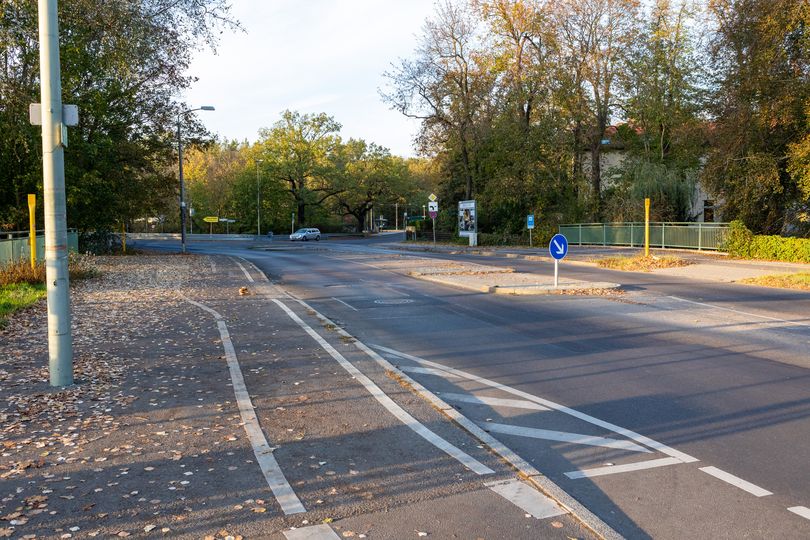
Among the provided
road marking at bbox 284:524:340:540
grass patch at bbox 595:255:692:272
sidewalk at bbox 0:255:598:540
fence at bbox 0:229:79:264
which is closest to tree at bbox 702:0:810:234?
grass patch at bbox 595:255:692:272

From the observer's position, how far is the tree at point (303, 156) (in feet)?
246

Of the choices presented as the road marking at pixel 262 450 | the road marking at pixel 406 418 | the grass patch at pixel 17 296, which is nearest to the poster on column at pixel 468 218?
the grass patch at pixel 17 296

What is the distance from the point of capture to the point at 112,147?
105 feet

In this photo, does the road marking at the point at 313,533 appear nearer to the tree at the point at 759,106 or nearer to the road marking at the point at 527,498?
the road marking at the point at 527,498

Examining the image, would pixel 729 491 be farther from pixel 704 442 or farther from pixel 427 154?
pixel 427 154

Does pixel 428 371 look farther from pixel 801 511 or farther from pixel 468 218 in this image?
pixel 468 218

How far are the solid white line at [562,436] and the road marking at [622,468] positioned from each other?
9.5 inches

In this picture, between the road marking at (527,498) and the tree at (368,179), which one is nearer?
the road marking at (527,498)

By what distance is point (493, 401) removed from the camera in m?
6.61

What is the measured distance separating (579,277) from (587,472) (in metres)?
17.2

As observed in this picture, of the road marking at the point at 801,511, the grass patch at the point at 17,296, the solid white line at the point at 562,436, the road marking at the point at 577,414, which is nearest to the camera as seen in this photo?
the road marking at the point at 801,511

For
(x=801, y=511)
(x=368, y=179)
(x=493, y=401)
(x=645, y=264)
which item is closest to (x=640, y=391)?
(x=493, y=401)

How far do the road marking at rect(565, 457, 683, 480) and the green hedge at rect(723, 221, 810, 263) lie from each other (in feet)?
77.9

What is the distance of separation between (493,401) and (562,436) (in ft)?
4.00
